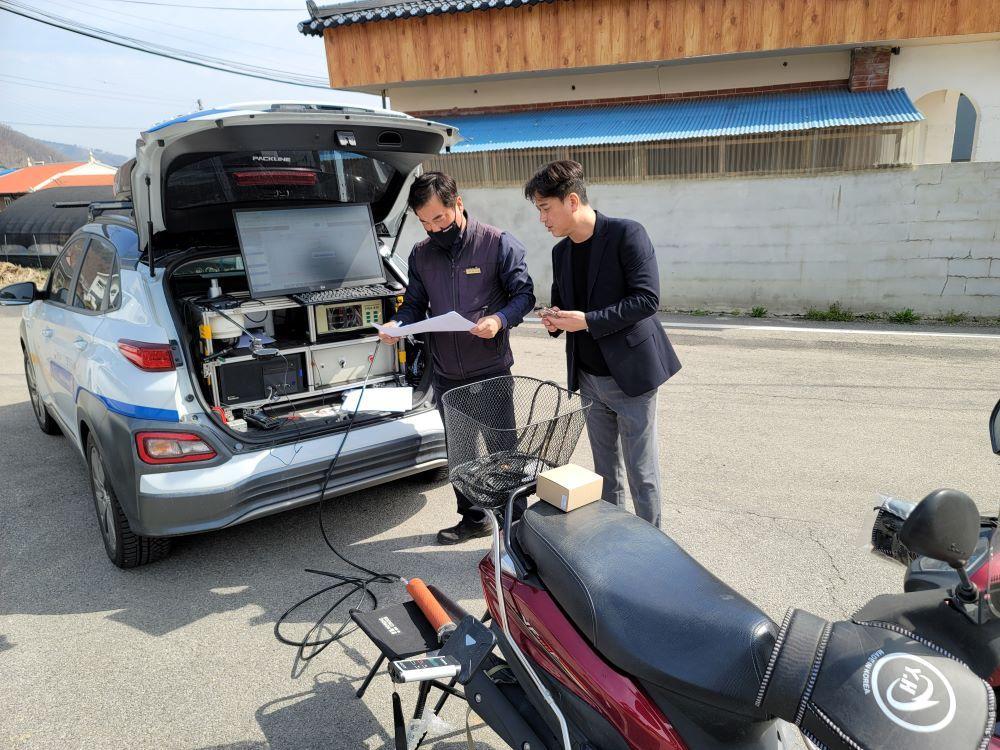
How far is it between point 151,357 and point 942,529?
315cm

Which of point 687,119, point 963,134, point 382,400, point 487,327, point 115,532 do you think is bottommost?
point 115,532

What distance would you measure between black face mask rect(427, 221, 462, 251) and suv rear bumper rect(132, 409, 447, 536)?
3.18ft

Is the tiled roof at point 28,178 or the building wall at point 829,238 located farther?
the tiled roof at point 28,178

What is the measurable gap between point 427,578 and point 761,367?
5.10m

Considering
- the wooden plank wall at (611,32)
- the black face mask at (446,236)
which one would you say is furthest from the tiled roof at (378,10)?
the black face mask at (446,236)

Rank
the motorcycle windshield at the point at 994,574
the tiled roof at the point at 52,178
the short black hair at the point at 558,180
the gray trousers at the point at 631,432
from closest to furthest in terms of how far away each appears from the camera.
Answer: the motorcycle windshield at the point at 994,574 → the short black hair at the point at 558,180 → the gray trousers at the point at 631,432 → the tiled roof at the point at 52,178

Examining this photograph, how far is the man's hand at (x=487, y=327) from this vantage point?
3.26 meters

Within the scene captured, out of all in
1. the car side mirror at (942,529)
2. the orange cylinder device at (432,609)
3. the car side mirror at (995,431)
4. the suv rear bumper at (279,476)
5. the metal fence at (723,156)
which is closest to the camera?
the car side mirror at (942,529)

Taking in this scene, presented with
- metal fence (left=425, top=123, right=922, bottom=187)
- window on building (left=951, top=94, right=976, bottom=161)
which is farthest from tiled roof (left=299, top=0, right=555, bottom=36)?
window on building (left=951, top=94, right=976, bottom=161)

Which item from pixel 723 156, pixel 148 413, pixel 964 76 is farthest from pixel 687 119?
pixel 148 413

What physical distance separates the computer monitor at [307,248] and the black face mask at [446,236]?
31.8 inches

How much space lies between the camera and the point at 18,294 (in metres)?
4.59

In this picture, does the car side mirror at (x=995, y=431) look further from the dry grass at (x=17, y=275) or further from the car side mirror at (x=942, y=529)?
the dry grass at (x=17, y=275)

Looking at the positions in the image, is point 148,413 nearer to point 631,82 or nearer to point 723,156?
point 723,156
